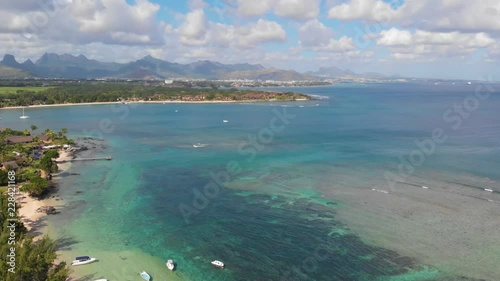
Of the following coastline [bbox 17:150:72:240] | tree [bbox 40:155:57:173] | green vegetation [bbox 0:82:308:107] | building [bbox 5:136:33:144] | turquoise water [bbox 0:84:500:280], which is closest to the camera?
turquoise water [bbox 0:84:500:280]

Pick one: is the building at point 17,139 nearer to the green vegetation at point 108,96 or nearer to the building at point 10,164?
the building at point 10,164

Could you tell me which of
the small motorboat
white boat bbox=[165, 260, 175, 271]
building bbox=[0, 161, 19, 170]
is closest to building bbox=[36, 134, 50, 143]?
building bbox=[0, 161, 19, 170]

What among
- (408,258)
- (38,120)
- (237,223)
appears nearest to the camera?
(408,258)

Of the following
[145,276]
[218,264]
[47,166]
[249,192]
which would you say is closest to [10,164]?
[47,166]

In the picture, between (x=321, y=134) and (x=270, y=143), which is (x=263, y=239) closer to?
(x=270, y=143)

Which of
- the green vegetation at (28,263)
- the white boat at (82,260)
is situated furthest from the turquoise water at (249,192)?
the green vegetation at (28,263)

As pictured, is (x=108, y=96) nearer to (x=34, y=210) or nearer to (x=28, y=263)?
(x=34, y=210)

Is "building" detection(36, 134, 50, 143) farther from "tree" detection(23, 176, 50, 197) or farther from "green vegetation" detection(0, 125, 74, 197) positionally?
"tree" detection(23, 176, 50, 197)

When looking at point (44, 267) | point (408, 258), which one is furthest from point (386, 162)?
point (44, 267)
